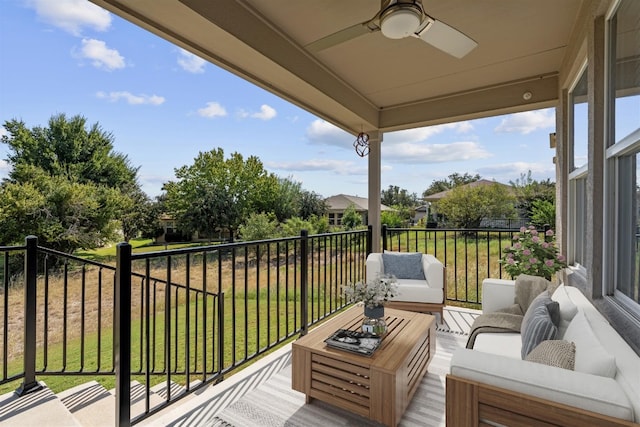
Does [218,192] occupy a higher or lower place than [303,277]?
higher

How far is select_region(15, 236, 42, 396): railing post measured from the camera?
1843 mm

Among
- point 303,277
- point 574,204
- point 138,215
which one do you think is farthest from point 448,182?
point 303,277

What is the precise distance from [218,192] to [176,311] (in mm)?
17204

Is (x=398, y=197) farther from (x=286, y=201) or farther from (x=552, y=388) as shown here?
(x=552, y=388)

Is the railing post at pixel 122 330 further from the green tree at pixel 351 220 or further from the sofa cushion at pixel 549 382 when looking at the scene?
the green tree at pixel 351 220

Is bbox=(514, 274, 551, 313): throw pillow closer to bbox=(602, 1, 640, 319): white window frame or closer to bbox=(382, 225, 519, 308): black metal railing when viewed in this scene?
bbox=(602, 1, 640, 319): white window frame

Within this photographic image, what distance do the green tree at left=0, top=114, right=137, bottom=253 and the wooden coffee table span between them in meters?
12.6

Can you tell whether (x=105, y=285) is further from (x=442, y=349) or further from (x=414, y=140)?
(x=414, y=140)

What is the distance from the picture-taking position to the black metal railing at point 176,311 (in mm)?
1658

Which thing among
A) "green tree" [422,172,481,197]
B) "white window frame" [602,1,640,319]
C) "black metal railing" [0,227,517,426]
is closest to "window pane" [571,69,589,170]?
"white window frame" [602,1,640,319]

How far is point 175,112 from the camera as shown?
65.1 ft

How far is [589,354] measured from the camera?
1079 millimetres

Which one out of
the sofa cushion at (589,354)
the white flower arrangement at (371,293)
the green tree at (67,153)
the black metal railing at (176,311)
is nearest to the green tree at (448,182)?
the black metal railing at (176,311)

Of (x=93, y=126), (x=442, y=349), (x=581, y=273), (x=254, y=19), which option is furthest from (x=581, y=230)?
(x=93, y=126)
